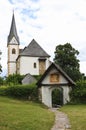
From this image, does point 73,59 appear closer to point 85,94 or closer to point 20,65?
point 20,65

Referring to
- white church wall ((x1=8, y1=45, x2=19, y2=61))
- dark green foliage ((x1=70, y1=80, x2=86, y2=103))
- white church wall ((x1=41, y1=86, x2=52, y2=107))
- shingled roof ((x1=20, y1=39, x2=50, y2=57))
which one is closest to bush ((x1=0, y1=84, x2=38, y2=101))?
→ white church wall ((x1=41, y1=86, x2=52, y2=107))

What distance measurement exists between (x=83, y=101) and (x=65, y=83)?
3447mm

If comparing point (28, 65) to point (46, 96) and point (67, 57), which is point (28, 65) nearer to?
point (67, 57)

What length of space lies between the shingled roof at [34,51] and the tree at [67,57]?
9.88 ft

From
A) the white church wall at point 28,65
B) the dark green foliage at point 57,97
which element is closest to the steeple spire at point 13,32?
the white church wall at point 28,65

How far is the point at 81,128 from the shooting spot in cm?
1653

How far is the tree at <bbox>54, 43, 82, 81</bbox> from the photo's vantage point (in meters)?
76.3

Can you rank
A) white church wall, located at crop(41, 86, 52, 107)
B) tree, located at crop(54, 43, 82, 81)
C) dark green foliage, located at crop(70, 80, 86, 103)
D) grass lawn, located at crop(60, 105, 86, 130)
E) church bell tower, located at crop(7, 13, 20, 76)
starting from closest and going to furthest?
grass lawn, located at crop(60, 105, 86, 130)
dark green foliage, located at crop(70, 80, 86, 103)
white church wall, located at crop(41, 86, 52, 107)
tree, located at crop(54, 43, 82, 81)
church bell tower, located at crop(7, 13, 20, 76)

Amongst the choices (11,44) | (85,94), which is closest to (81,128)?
(85,94)

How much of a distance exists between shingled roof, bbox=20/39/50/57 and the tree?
9.88 ft

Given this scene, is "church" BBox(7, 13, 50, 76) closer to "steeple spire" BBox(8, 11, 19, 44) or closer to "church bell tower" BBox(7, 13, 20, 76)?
"church bell tower" BBox(7, 13, 20, 76)

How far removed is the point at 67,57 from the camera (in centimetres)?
7644

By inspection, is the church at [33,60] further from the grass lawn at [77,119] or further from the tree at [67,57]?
the grass lawn at [77,119]

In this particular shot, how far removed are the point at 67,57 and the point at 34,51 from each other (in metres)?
7.72
